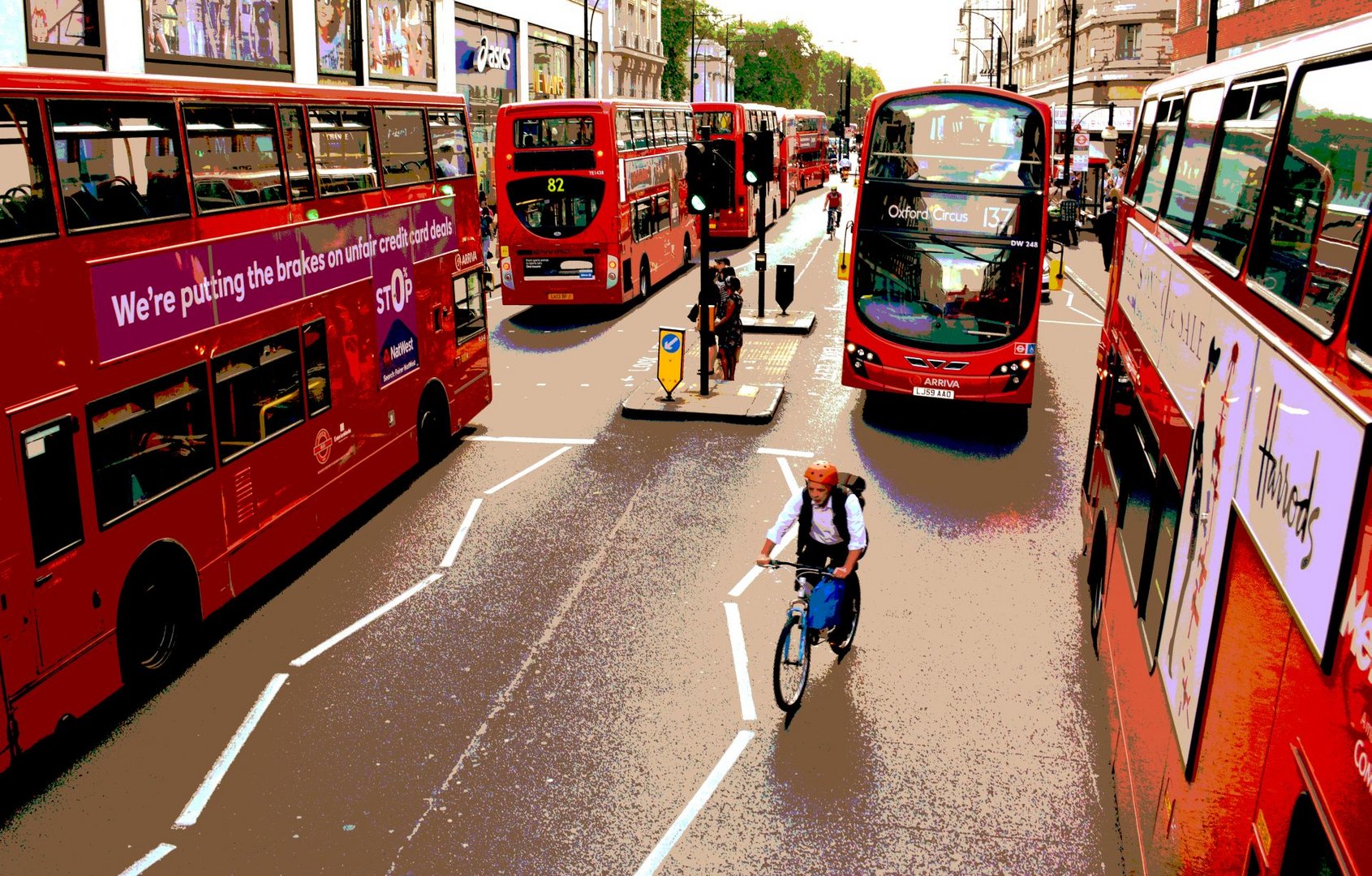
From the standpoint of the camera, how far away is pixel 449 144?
13688 millimetres

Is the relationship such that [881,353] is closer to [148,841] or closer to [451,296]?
[451,296]

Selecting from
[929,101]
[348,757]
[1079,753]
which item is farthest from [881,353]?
[348,757]

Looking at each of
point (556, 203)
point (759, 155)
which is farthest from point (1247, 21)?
point (556, 203)

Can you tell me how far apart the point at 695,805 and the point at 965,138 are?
10019 mm

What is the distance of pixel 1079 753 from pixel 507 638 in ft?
13.3

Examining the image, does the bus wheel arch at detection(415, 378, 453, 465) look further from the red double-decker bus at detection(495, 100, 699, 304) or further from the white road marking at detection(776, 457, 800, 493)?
the red double-decker bus at detection(495, 100, 699, 304)

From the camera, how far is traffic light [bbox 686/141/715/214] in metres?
15.3

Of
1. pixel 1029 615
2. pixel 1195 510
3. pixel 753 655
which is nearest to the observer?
pixel 1195 510

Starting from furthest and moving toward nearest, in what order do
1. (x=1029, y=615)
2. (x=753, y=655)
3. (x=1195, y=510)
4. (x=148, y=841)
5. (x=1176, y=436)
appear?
(x=1029, y=615) < (x=753, y=655) < (x=148, y=841) < (x=1176, y=436) < (x=1195, y=510)

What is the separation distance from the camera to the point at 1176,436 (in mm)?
5207

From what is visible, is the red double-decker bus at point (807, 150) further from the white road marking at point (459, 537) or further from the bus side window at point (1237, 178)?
the bus side window at point (1237, 178)

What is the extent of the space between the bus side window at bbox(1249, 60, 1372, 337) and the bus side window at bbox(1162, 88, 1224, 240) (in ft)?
5.46

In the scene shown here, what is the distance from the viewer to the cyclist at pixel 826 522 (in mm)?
7508

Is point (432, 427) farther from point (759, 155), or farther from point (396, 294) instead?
point (759, 155)
